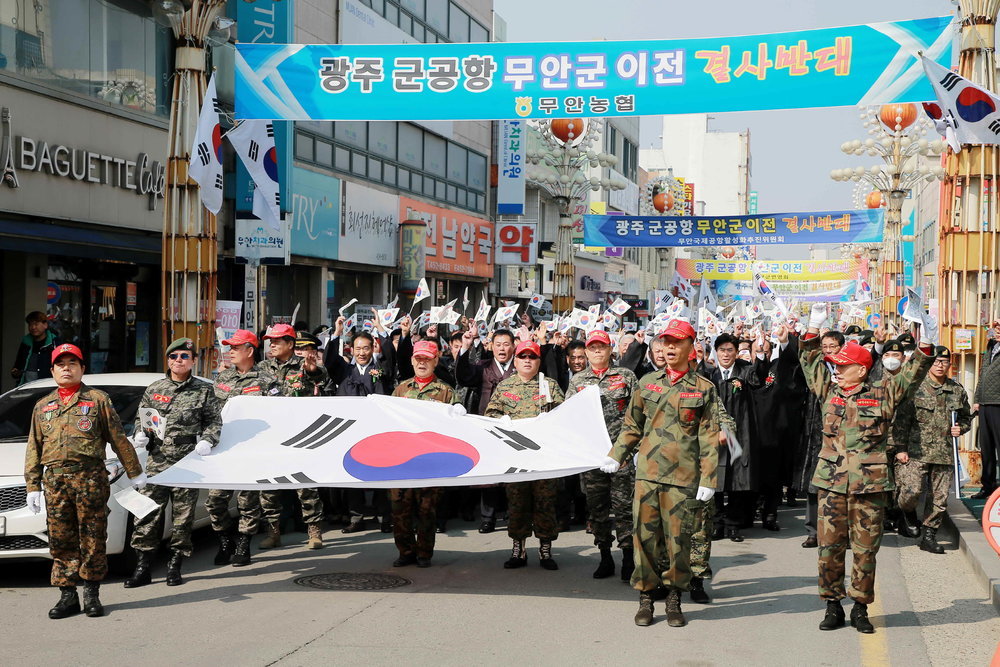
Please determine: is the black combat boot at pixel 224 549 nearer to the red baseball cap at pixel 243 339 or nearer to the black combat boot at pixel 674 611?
the red baseball cap at pixel 243 339

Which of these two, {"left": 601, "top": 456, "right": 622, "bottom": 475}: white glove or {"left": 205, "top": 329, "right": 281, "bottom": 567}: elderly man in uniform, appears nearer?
{"left": 601, "top": 456, "right": 622, "bottom": 475}: white glove

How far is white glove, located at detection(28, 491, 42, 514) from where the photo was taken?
7258 millimetres

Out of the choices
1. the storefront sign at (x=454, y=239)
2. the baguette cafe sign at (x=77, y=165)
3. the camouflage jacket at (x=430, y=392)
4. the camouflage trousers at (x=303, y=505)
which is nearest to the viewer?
the camouflage jacket at (x=430, y=392)

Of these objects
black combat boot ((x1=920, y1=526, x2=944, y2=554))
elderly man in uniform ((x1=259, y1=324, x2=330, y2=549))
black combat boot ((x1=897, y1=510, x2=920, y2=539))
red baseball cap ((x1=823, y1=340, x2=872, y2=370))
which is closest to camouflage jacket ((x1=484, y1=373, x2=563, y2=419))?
elderly man in uniform ((x1=259, y1=324, x2=330, y2=549))

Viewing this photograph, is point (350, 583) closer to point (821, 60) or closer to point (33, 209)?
point (821, 60)

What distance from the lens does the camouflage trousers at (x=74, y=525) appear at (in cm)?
735

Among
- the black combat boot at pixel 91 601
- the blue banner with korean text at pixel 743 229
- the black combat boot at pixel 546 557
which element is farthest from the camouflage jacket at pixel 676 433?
the blue banner with korean text at pixel 743 229

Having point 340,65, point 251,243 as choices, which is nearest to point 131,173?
point 251,243

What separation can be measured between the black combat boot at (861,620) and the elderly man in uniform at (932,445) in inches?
116

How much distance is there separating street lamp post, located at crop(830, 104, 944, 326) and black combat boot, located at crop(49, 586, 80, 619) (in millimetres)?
26649

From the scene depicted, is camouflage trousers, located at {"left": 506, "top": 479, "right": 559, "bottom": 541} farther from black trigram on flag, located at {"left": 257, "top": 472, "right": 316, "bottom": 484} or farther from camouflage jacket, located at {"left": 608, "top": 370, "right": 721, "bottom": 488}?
black trigram on flag, located at {"left": 257, "top": 472, "right": 316, "bottom": 484}

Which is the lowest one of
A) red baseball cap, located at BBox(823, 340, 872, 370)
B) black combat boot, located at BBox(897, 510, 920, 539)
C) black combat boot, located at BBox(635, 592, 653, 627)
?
black combat boot, located at BBox(897, 510, 920, 539)

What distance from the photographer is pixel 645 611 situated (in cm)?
729

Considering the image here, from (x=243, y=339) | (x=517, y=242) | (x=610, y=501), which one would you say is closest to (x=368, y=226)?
(x=517, y=242)
